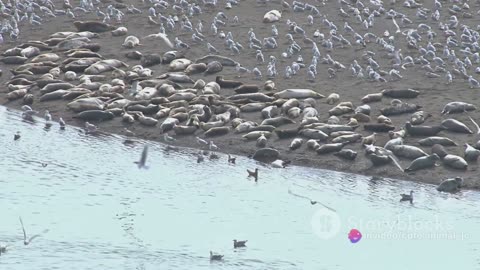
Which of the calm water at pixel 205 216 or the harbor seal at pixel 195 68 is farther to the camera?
the harbor seal at pixel 195 68

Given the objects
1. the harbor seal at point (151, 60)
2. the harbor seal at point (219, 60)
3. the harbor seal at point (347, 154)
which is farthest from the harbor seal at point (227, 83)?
the harbor seal at point (347, 154)

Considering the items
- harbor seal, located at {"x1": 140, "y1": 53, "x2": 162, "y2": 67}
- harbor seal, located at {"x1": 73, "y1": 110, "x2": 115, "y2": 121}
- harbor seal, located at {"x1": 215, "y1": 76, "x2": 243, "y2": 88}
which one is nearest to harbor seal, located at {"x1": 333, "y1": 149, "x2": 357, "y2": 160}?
harbor seal, located at {"x1": 215, "y1": 76, "x2": 243, "y2": 88}

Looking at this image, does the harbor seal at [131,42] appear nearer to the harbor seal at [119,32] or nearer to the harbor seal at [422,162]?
the harbor seal at [119,32]

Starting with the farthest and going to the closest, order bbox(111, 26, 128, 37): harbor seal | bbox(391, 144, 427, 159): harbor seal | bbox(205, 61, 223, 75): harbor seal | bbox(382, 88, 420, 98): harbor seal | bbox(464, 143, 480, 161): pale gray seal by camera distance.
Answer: bbox(111, 26, 128, 37): harbor seal < bbox(205, 61, 223, 75): harbor seal < bbox(382, 88, 420, 98): harbor seal < bbox(391, 144, 427, 159): harbor seal < bbox(464, 143, 480, 161): pale gray seal

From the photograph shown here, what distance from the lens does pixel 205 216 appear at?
40625mm

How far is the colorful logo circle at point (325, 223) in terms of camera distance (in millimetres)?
39562

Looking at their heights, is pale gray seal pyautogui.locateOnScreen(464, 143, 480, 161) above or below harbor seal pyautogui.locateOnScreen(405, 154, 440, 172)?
above

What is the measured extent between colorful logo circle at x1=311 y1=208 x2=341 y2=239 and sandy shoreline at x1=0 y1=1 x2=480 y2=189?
175 inches

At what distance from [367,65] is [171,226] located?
711 inches

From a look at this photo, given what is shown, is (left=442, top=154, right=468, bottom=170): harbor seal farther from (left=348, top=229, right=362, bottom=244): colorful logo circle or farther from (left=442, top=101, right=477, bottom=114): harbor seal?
(left=348, top=229, right=362, bottom=244): colorful logo circle

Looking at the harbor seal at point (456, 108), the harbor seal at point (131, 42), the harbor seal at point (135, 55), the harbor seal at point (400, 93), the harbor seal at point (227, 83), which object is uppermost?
the harbor seal at point (131, 42)

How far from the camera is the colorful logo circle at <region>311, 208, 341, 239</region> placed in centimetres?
3956

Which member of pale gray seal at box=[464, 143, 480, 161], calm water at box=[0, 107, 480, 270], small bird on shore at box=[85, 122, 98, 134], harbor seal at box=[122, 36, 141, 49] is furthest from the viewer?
harbor seal at box=[122, 36, 141, 49]

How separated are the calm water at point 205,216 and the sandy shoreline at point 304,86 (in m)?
0.91
